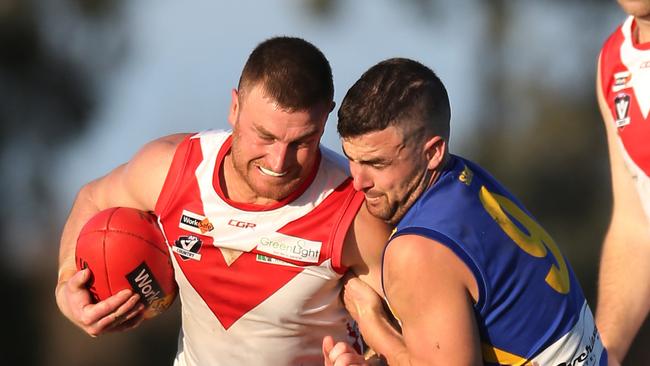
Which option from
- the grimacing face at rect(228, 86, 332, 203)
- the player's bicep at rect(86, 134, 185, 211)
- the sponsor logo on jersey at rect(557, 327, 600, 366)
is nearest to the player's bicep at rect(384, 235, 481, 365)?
the sponsor logo on jersey at rect(557, 327, 600, 366)

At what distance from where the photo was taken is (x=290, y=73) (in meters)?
6.23

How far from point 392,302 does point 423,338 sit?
219mm

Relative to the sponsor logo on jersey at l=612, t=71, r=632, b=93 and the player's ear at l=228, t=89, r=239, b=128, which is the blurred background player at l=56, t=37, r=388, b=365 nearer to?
the player's ear at l=228, t=89, r=239, b=128

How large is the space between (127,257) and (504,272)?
2.05m

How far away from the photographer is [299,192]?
21.4ft

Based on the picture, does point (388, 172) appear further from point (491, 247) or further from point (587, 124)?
point (587, 124)

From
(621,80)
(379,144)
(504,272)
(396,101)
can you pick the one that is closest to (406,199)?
(379,144)

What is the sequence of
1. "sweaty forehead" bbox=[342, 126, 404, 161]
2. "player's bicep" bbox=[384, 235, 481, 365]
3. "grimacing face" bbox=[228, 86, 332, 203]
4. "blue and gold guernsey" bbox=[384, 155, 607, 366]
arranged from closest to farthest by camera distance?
"player's bicep" bbox=[384, 235, 481, 365] < "blue and gold guernsey" bbox=[384, 155, 607, 366] < "sweaty forehead" bbox=[342, 126, 404, 161] < "grimacing face" bbox=[228, 86, 332, 203]

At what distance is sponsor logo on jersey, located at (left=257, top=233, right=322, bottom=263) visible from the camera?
644 centimetres

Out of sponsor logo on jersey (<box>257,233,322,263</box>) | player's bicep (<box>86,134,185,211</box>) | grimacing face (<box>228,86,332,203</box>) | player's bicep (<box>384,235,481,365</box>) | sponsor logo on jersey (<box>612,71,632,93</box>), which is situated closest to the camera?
player's bicep (<box>384,235,481,365</box>)

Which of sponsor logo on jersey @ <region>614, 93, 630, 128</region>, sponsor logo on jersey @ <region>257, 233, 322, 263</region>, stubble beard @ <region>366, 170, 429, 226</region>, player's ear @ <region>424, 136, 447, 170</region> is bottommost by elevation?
sponsor logo on jersey @ <region>257, 233, 322, 263</region>

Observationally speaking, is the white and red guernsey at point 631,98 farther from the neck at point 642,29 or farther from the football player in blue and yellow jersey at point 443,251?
the football player in blue and yellow jersey at point 443,251

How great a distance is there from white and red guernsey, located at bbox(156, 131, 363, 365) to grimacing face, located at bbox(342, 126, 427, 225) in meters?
0.68

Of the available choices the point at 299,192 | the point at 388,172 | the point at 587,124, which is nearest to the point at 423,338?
the point at 388,172
